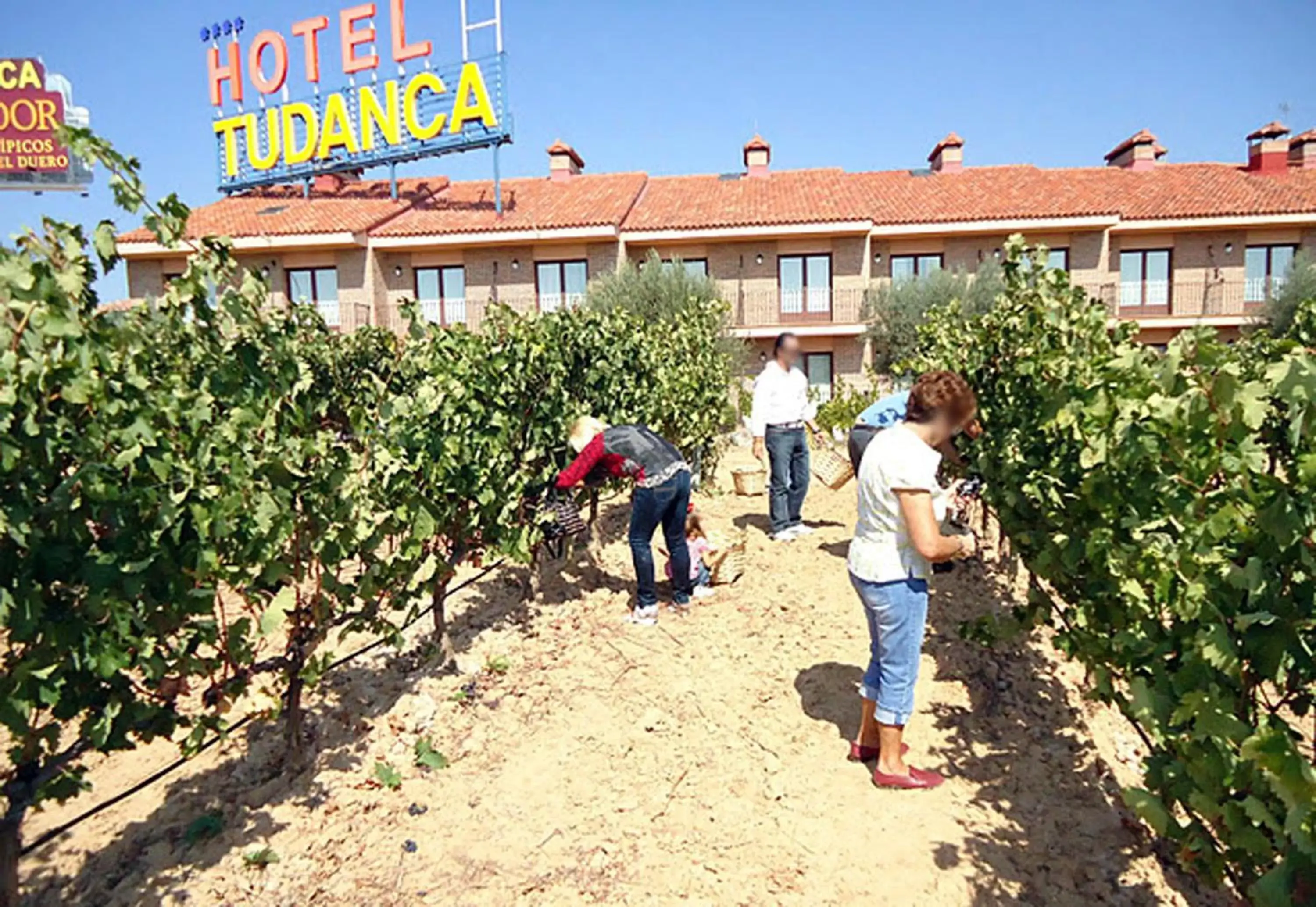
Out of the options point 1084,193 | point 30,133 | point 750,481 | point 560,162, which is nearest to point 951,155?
point 1084,193

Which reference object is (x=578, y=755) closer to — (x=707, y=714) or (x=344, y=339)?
(x=707, y=714)

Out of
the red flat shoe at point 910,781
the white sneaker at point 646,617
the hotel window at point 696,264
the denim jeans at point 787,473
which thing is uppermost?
the hotel window at point 696,264

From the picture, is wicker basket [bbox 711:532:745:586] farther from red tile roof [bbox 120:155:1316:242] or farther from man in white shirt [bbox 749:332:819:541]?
red tile roof [bbox 120:155:1316:242]

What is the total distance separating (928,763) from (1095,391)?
73.6 inches

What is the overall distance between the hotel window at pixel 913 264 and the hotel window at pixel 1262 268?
27.8 feet

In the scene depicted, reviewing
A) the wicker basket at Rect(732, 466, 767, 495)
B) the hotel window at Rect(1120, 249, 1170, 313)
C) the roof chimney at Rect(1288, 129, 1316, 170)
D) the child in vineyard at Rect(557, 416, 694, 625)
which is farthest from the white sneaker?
the roof chimney at Rect(1288, 129, 1316, 170)

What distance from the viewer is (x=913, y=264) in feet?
76.5

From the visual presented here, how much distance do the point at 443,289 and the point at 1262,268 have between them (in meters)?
22.8

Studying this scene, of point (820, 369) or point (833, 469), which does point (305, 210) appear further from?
point (833, 469)

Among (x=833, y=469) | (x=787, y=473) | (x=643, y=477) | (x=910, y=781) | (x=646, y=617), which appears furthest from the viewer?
(x=833, y=469)

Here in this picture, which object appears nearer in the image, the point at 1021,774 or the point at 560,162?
the point at 1021,774

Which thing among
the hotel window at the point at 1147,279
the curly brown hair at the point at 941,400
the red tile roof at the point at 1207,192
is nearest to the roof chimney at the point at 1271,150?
the red tile roof at the point at 1207,192

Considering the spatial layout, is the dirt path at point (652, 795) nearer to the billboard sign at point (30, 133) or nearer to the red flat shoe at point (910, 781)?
the red flat shoe at point (910, 781)

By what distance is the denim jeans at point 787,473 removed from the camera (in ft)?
23.1
